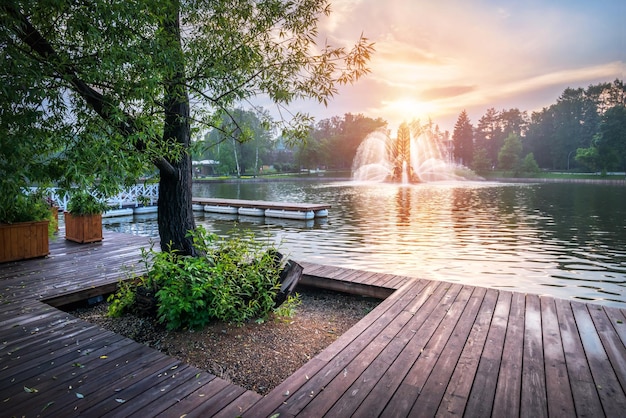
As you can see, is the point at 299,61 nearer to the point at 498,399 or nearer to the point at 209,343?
the point at 209,343

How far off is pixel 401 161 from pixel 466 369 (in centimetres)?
4799

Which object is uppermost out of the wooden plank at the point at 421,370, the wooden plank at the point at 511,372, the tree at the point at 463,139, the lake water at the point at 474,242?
the tree at the point at 463,139

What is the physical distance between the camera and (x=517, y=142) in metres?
62.8

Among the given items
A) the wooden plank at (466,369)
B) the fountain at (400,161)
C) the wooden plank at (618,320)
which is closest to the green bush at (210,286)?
the wooden plank at (466,369)

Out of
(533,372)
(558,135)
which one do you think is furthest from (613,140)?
(533,372)

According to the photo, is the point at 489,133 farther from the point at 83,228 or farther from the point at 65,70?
the point at 65,70

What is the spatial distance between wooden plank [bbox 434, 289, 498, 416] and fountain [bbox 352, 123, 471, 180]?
4135 centimetres

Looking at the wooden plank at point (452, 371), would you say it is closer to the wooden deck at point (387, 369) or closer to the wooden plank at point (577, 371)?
the wooden deck at point (387, 369)

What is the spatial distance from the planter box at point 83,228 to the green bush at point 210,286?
4432mm

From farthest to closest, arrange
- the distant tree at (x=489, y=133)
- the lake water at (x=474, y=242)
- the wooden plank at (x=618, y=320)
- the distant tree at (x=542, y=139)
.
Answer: the distant tree at (x=489, y=133) < the distant tree at (x=542, y=139) < the lake water at (x=474, y=242) < the wooden plank at (x=618, y=320)

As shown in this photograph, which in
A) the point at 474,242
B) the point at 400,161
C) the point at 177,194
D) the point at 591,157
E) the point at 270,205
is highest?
the point at 591,157

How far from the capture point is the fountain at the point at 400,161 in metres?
47.7

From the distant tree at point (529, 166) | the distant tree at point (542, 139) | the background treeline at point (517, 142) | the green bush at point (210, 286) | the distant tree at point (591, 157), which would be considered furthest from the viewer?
the distant tree at point (542, 139)

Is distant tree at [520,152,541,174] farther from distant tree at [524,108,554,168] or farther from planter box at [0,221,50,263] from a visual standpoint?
planter box at [0,221,50,263]
